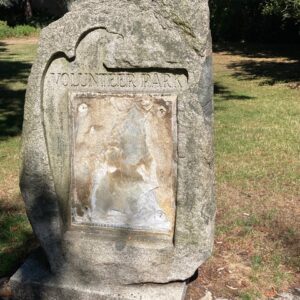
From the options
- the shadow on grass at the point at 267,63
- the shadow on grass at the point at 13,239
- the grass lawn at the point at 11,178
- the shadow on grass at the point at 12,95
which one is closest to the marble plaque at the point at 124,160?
the shadow on grass at the point at 13,239

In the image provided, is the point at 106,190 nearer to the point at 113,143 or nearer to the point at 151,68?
the point at 113,143

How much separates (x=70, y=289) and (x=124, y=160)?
0.96 m

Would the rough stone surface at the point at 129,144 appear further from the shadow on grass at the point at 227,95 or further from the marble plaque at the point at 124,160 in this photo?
the shadow on grass at the point at 227,95

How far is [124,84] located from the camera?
317cm

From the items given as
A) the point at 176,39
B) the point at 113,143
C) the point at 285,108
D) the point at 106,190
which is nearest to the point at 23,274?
the point at 106,190

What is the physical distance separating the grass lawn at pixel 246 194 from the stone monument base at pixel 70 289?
0.37 meters

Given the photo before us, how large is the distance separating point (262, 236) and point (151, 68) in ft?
7.09

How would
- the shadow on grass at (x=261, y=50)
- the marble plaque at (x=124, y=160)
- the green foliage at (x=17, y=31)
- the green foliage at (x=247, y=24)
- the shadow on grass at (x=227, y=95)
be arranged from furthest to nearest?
the green foliage at (x=17, y=31) < the green foliage at (x=247, y=24) < the shadow on grass at (x=261, y=50) < the shadow on grass at (x=227, y=95) < the marble plaque at (x=124, y=160)

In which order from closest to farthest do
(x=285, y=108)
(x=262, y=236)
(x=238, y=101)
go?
(x=262, y=236), (x=285, y=108), (x=238, y=101)

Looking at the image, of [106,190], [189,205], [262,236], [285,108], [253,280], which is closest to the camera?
[189,205]

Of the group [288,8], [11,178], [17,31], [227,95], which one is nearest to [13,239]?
[11,178]

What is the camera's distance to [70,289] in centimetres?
342

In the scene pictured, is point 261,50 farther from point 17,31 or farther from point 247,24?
point 17,31

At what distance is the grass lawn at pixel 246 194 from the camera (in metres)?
3.93
